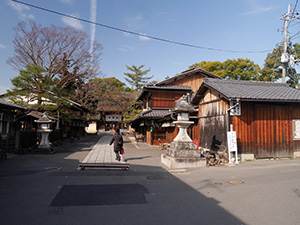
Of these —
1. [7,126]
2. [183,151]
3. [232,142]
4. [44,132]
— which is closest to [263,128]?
[232,142]

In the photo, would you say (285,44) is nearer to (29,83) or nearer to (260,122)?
(260,122)

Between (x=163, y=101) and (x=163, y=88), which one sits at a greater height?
(x=163, y=88)

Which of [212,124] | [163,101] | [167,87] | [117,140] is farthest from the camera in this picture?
[163,101]

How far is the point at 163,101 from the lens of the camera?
22281 millimetres

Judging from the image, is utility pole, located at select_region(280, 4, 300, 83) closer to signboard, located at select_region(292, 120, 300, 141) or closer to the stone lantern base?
signboard, located at select_region(292, 120, 300, 141)

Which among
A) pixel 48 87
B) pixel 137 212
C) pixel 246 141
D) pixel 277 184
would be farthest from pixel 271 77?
pixel 137 212

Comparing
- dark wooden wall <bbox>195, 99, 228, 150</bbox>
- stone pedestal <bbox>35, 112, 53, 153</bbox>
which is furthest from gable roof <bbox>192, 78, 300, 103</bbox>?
stone pedestal <bbox>35, 112, 53, 153</bbox>

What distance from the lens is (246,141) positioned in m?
11.0

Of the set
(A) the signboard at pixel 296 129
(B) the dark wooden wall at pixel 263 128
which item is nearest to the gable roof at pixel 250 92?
(B) the dark wooden wall at pixel 263 128

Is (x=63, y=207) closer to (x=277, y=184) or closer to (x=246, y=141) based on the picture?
(x=277, y=184)

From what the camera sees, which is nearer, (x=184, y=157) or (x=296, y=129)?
(x=184, y=157)

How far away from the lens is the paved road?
400 centimetres

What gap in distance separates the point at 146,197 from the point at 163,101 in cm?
1742

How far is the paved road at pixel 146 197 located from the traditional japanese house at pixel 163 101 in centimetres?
1111
